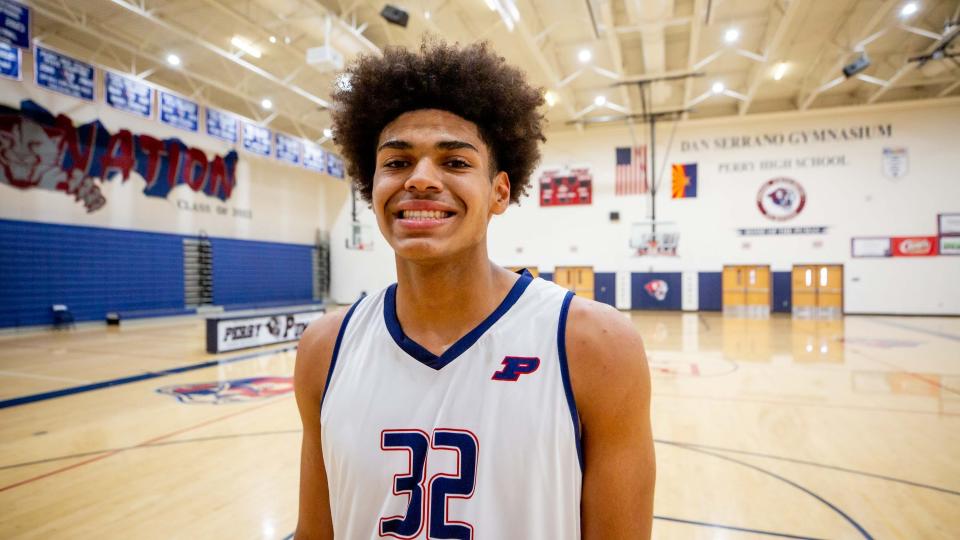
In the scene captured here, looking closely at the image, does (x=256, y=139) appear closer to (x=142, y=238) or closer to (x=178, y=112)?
(x=178, y=112)

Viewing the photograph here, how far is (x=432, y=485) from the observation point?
1011 millimetres

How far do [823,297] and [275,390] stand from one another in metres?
14.1

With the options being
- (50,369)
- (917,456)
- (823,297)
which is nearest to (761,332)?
(823,297)

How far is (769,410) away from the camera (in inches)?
175

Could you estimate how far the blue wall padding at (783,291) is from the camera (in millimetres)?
13906

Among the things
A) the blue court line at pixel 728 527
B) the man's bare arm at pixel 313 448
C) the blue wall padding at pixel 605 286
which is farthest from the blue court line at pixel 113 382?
the blue wall padding at pixel 605 286

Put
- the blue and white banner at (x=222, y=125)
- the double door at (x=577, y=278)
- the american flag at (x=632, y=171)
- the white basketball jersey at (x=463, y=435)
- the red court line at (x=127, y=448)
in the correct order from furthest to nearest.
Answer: the double door at (x=577, y=278)
the american flag at (x=632, y=171)
the blue and white banner at (x=222, y=125)
the red court line at (x=127, y=448)
the white basketball jersey at (x=463, y=435)

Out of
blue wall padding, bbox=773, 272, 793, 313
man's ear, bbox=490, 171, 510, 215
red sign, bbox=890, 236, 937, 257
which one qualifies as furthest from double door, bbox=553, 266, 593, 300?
man's ear, bbox=490, 171, 510, 215

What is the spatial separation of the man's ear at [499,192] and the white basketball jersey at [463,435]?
0.26 meters

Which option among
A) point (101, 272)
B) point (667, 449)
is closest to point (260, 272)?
point (101, 272)

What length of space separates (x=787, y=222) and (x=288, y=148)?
13.6 m

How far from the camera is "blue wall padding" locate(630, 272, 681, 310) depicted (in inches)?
579

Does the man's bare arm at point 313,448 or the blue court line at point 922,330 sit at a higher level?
the man's bare arm at point 313,448

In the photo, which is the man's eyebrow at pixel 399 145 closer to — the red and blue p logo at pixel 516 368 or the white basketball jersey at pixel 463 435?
the white basketball jersey at pixel 463 435
